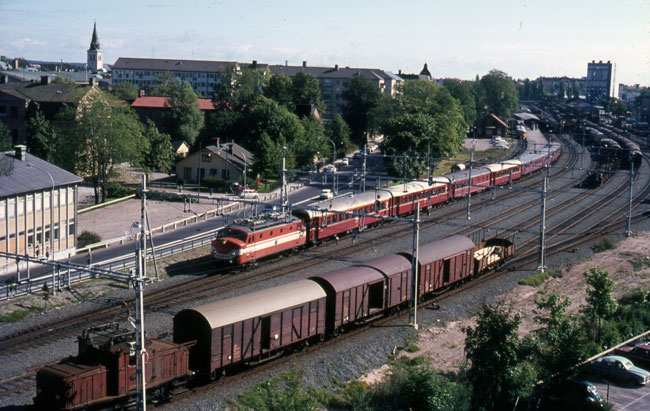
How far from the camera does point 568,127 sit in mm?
150250

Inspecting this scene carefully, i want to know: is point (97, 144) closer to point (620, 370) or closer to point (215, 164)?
point (215, 164)

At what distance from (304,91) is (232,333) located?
9864 centimetres

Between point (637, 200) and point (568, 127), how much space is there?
8548 cm

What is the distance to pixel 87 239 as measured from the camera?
50031 millimetres

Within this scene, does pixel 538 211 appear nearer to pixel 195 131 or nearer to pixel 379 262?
pixel 379 262

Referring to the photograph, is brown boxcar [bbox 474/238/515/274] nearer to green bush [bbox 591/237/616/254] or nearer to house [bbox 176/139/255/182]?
green bush [bbox 591/237/616/254]

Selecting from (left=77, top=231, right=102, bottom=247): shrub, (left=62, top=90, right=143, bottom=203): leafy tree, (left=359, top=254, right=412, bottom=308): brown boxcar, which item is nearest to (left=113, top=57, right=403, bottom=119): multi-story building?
(left=62, top=90, right=143, bottom=203): leafy tree

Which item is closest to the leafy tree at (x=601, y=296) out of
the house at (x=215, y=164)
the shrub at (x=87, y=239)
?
the shrub at (x=87, y=239)

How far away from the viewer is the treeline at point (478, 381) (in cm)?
2273

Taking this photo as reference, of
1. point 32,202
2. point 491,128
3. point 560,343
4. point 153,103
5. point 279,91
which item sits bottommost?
point 560,343

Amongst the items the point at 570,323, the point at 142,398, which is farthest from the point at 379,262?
the point at 142,398

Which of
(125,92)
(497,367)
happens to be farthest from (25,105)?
(497,367)

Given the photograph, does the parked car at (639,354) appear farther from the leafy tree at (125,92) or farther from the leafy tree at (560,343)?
the leafy tree at (125,92)

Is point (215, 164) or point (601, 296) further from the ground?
point (215, 164)
